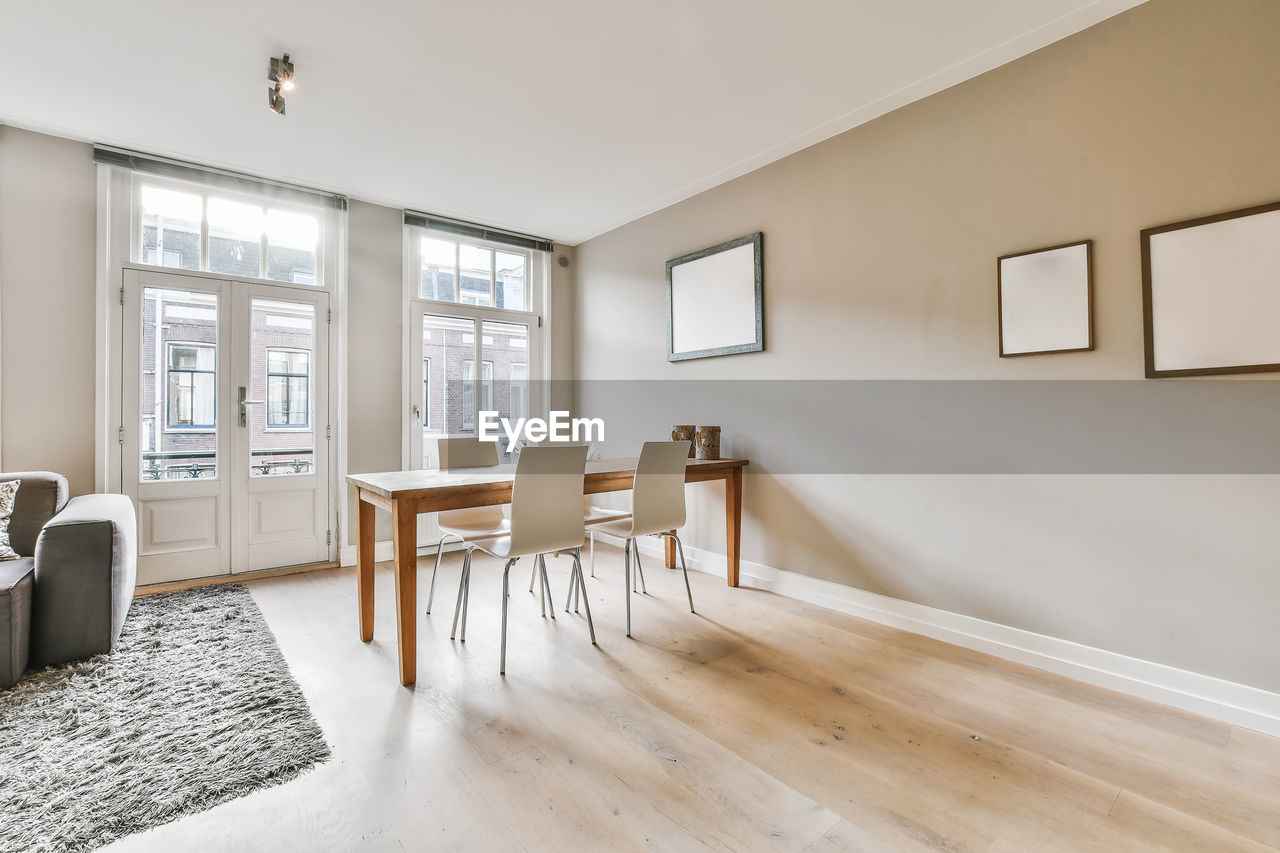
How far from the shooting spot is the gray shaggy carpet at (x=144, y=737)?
1455 millimetres

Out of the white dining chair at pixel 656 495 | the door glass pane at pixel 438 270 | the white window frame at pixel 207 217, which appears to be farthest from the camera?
the door glass pane at pixel 438 270

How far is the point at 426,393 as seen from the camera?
436cm

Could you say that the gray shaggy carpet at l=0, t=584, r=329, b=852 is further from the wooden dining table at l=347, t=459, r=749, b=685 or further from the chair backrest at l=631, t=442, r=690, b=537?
the chair backrest at l=631, t=442, r=690, b=537

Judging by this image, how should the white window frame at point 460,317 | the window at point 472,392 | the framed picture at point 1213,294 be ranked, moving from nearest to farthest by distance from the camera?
the framed picture at point 1213,294 → the white window frame at point 460,317 → the window at point 472,392

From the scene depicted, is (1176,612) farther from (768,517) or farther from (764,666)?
(768,517)

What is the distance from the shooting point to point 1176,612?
2066 mm

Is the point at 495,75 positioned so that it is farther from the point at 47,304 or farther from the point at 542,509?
the point at 47,304

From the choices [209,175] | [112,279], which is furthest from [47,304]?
[209,175]

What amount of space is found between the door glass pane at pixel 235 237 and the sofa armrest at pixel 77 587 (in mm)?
1831

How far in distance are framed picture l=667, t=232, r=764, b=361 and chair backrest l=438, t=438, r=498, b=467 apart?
1483 millimetres

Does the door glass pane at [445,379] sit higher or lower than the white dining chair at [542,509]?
higher

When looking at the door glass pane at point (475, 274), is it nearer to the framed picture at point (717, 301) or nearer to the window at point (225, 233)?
the window at point (225, 233)

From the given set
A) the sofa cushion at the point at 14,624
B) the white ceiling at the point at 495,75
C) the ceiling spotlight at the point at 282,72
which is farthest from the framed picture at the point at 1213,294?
A: the sofa cushion at the point at 14,624

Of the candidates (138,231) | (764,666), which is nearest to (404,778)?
(764,666)
